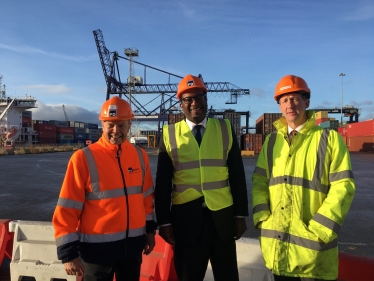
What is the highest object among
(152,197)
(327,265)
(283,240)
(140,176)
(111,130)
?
(111,130)

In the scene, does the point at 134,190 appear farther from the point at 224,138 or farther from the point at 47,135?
the point at 47,135

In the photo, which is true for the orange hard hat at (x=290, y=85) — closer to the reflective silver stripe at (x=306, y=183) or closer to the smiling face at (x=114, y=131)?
the reflective silver stripe at (x=306, y=183)

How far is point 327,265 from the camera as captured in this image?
2.07m

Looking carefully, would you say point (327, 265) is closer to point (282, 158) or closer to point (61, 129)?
A: point (282, 158)

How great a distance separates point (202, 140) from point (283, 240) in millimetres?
1013

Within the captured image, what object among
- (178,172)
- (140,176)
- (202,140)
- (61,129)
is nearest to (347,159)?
(202,140)

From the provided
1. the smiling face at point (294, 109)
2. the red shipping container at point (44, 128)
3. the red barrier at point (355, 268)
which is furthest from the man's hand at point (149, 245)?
the red shipping container at point (44, 128)

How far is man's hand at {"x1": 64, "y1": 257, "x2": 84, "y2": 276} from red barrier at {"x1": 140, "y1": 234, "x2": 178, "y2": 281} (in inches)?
53.3

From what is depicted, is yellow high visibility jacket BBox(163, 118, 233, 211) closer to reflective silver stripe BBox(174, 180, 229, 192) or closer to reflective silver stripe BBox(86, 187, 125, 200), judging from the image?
reflective silver stripe BBox(174, 180, 229, 192)

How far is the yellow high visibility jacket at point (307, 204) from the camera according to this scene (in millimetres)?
2029

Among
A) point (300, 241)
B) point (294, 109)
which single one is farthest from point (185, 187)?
point (294, 109)

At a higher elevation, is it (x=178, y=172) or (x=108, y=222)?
(x=178, y=172)

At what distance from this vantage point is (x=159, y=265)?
3.48 metres

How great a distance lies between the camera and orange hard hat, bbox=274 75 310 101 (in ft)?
7.54
